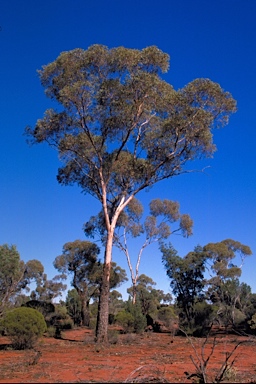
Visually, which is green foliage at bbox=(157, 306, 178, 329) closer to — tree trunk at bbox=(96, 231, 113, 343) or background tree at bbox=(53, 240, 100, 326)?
background tree at bbox=(53, 240, 100, 326)

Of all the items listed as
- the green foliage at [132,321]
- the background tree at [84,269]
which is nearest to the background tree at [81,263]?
the background tree at [84,269]

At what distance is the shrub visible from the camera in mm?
13641

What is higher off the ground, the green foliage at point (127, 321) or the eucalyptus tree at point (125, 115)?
the eucalyptus tree at point (125, 115)

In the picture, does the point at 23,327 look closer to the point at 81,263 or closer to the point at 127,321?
the point at 127,321

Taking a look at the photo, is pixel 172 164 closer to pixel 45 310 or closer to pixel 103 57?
pixel 103 57

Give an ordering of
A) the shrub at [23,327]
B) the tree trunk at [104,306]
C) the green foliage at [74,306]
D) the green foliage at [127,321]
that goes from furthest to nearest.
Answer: the green foliage at [74,306], the green foliage at [127,321], the tree trunk at [104,306], the shrub at [23,327]

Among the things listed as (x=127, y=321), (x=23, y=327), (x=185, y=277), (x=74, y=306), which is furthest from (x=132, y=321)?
(x=74, y=306)

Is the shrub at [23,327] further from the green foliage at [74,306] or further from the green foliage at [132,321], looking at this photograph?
the green foliage at [74,306]

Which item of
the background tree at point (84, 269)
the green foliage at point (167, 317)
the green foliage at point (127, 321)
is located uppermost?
the background tree at point (84, 269)

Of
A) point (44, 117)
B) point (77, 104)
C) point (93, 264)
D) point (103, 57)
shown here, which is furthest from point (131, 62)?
point (93, 264)

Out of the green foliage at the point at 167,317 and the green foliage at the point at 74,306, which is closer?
the green foliage at the point at 167,317

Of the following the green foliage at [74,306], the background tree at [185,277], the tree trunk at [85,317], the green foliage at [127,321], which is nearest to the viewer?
the green foliage at [127,321]

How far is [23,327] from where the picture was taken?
44.9 feet

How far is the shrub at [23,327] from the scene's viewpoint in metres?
13.6
